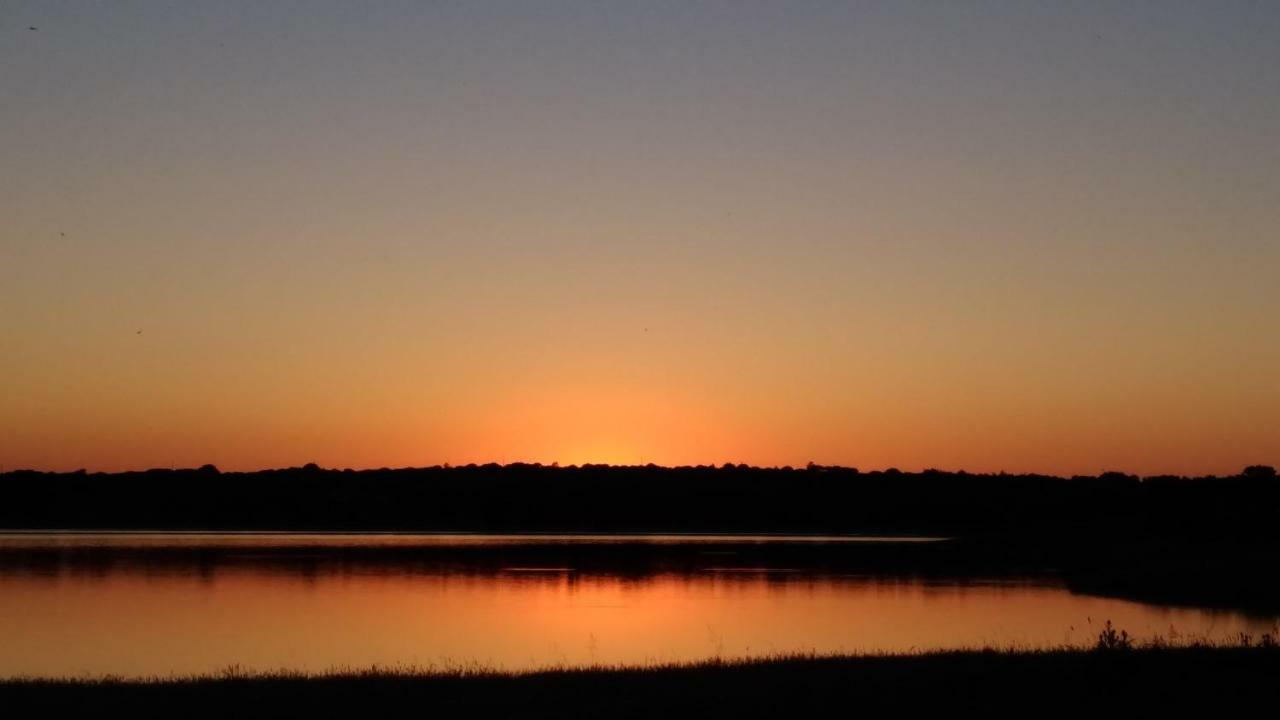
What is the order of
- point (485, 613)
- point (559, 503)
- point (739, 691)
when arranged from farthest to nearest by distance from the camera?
point (559, 503) → point (485, 613) → point (739, 691)

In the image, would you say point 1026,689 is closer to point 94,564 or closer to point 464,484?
point 94,564

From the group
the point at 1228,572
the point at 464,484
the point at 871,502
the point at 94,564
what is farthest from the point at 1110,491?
the point at 94,564

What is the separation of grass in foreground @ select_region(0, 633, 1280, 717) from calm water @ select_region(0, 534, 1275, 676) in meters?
10.6

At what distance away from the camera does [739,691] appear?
1511cm

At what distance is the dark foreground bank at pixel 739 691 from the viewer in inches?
559

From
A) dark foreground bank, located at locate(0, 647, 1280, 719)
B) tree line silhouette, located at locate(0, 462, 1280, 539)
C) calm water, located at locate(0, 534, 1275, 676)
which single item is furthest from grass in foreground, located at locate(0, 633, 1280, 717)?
tree line silhouette, located at locate(0, 462, 1280, 539)

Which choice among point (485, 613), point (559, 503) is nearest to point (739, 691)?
point (485, 613)

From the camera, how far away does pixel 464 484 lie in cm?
16425

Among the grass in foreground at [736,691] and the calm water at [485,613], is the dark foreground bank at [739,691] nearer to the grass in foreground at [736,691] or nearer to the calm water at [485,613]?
the grass in foreground at [736,691]

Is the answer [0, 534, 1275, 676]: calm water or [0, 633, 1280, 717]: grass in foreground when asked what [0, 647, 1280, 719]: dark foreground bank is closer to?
[0, 633, 1280, 717]: grass in foreground

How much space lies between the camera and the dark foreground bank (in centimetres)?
1420

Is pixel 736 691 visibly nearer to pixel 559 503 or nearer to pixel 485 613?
pixel 485 613

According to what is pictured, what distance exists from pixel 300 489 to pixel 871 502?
6626 cm

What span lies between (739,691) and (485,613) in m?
26.7
